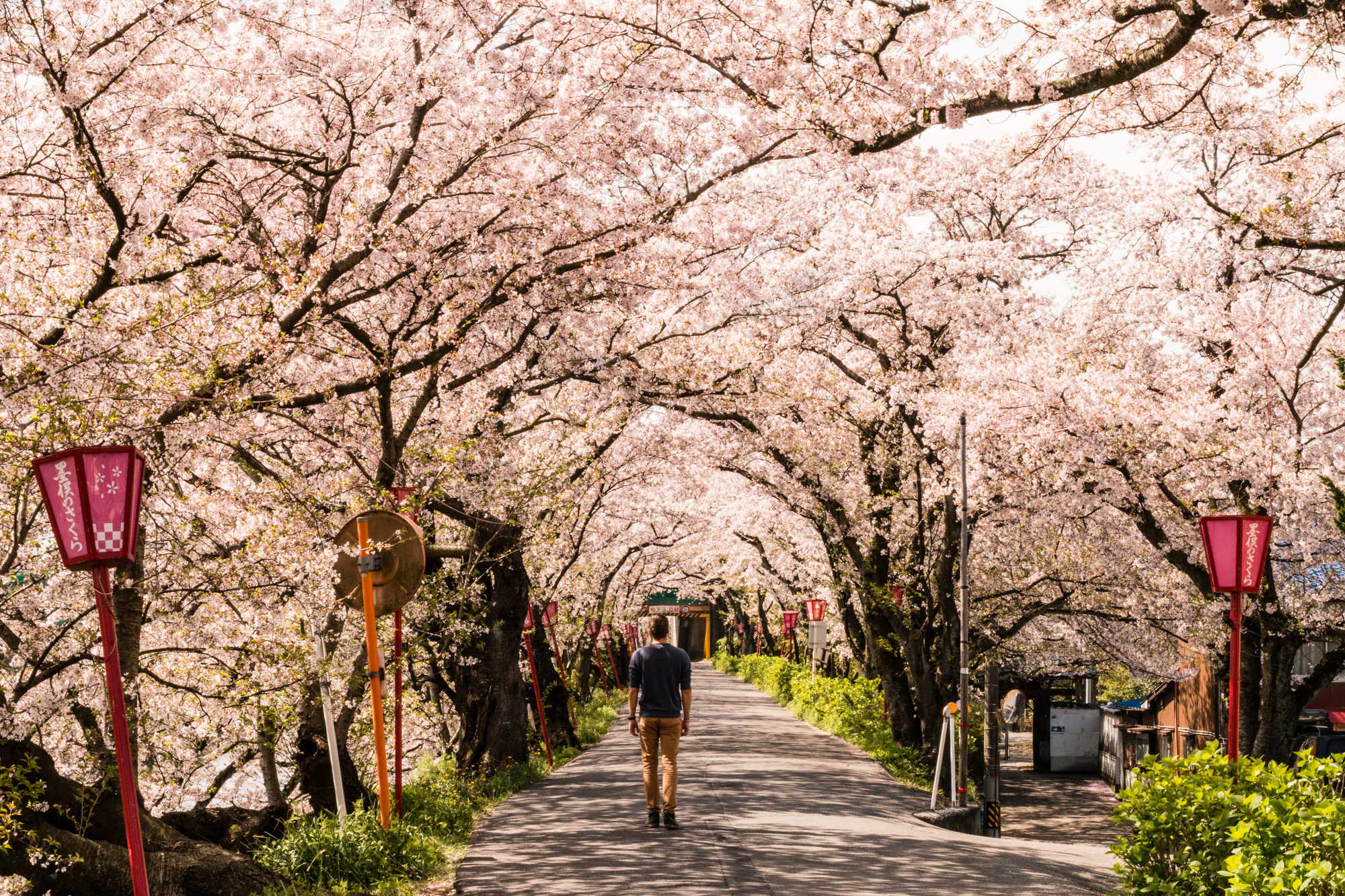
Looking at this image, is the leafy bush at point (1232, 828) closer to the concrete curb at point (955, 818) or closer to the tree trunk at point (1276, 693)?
the concrete curb at point (955, 818)

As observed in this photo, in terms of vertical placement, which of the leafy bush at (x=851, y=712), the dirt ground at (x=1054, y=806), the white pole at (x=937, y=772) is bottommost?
the dirt ground at (x=1054, y=806)

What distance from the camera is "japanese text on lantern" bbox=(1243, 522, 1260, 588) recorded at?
10.4 metres

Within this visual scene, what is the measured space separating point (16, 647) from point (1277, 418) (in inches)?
553

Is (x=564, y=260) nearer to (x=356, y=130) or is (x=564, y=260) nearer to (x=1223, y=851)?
(x=356, y=130)

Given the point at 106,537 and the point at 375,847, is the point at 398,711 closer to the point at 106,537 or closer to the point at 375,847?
the point at 375,847

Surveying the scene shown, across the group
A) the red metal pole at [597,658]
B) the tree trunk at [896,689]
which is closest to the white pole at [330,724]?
the tree trunk at [896,689]

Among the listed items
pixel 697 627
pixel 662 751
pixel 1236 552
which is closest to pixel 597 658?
pixel 662 751

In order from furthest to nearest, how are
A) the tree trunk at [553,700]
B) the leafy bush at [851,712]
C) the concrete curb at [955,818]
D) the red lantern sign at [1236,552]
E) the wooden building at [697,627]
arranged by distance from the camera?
the wooden building at [697,627]
the tree trunk at [553,700]
the leafy bush at [851,712]
the concrete curb at [955,818]
the red lantern sign at [1236,552]

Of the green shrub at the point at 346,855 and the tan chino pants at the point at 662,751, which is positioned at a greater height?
the tan chino pants at the point at 662,751

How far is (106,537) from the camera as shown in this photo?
525 cm

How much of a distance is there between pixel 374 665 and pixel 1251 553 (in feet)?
25.6

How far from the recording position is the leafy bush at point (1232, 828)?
4.88 metres

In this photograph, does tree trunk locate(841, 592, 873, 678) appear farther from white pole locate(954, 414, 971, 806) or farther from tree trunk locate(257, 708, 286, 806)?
tree trunk locate(257, 708, 286, 806)

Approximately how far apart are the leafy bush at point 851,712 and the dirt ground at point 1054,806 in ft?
6.00
